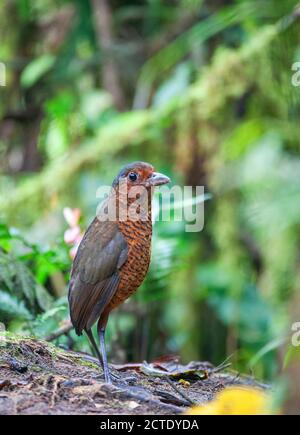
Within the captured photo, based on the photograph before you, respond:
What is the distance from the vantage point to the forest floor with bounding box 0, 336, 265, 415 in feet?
9.55

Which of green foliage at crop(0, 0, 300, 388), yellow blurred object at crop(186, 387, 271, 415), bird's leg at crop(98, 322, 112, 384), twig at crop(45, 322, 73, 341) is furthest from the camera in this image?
green foliage at crop(0, 0, 300, 388)

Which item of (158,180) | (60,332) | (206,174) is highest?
(206,174)

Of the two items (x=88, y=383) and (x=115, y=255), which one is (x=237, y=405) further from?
(x=115, y=255)

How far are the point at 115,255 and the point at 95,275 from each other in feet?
0.47

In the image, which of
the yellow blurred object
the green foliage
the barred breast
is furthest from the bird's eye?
the yellow blurred object

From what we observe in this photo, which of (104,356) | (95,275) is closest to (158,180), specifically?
(95,275)

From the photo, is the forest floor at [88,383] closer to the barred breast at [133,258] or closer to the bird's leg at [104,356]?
the bird's leg at [104,356]

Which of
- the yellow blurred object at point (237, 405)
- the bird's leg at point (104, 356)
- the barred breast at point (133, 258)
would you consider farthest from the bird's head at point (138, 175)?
the yellow blurred object at point (237, 405)

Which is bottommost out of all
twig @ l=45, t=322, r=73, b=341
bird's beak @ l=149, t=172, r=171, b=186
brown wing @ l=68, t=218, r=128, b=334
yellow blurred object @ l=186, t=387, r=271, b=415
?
twig @ l=45, t=322, r=73, b=341

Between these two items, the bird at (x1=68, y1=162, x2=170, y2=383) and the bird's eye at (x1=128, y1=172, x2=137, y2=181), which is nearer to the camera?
the bird at (x1=68, y1=162, x2=170, y2=383)

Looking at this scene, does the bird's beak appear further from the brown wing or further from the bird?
the brown wing

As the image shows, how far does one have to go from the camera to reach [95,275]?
156 inches

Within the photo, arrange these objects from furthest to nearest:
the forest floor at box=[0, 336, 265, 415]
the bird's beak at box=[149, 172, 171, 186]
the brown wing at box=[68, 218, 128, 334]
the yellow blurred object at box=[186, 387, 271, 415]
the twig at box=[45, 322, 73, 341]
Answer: the twig at box=[45, 322, 73, 341]
the bird's beak at box=[149, 172, 171, 186]
the brown wing at box=[68, 218, 128, 334]
the forest floor at box=[0, 336, 265, 415]
the yellow blurred object at box=[186, 387, 271, 415]

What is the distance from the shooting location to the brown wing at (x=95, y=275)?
12.9 feet
